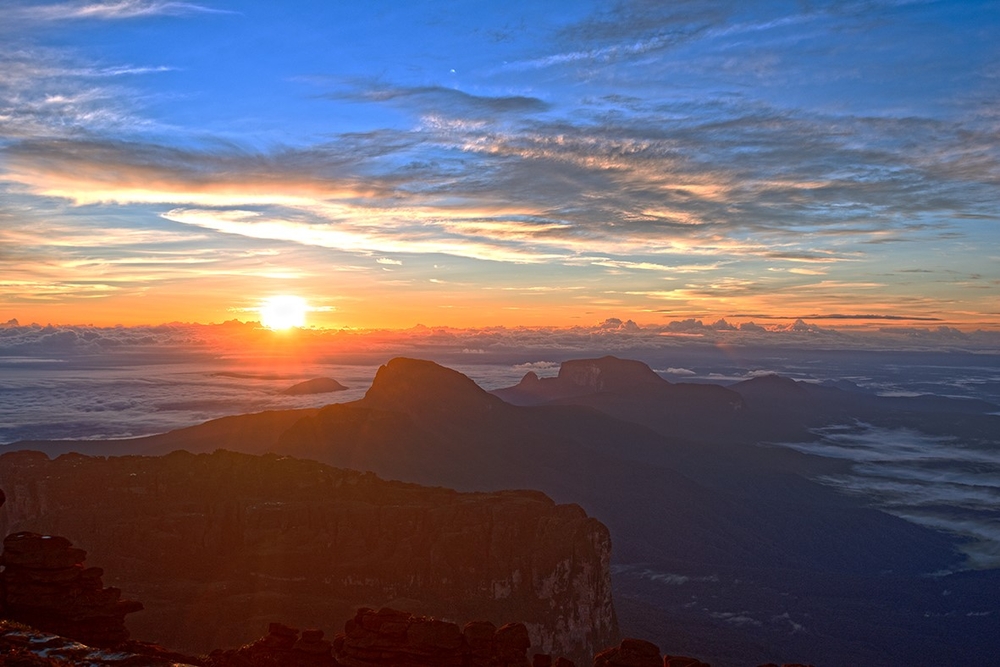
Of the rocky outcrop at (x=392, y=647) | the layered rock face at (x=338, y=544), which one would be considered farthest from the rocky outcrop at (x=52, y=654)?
the layered rock face at (x=338, y=544)

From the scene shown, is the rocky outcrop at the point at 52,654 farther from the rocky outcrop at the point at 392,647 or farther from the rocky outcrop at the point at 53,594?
the rocky outcrop at the point at 392,647

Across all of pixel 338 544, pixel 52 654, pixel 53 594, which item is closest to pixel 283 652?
pixel 53 594

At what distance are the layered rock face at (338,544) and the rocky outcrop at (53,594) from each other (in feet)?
180

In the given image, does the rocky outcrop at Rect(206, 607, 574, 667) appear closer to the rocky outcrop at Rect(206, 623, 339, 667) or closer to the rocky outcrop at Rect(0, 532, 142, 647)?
the rocky outcrop at Rect(206, 623, 339, 667)

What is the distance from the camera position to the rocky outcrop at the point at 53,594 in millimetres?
45156

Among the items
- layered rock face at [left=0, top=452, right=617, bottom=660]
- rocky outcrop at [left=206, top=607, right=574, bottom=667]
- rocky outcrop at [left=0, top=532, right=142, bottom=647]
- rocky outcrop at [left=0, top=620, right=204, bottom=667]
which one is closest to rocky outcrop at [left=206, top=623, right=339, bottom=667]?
rocky outcrop at [left=206, top=607, right=574, bottom=667]

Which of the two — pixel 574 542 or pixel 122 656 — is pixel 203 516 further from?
pixel 122 656

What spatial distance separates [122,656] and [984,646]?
202 meters

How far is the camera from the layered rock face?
358 feet

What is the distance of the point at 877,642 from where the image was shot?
560ft

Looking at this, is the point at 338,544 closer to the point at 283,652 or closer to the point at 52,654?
the point at 283,652

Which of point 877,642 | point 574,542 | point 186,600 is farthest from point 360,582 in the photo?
point 877,642

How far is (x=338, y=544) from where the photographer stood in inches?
4641

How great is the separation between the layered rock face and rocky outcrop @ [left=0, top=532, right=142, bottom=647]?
180 ft
